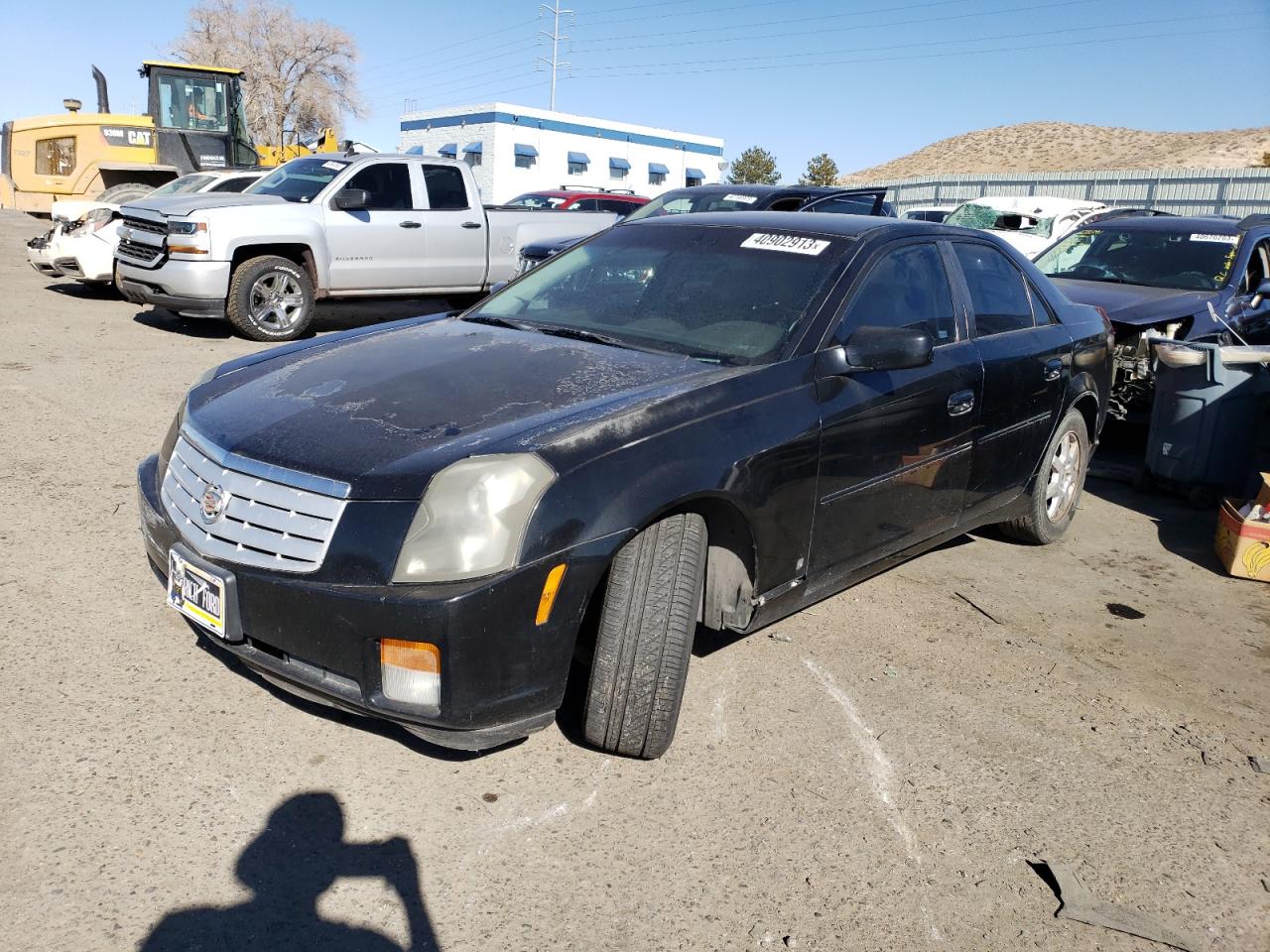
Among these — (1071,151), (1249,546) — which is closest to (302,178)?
(1249,546)

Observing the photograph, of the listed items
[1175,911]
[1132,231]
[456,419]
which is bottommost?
[1175,911]

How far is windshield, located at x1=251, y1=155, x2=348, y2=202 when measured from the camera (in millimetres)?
10641

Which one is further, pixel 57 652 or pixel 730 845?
pixel 57 652

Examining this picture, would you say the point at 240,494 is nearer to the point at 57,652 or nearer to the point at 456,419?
the point at 456,419

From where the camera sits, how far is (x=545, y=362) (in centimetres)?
348

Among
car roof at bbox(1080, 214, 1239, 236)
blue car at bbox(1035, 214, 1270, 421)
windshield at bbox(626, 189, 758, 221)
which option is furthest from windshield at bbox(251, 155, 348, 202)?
car roof at bbox(1080, 214, 1239, 236)

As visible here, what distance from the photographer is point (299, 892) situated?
8.00 ft

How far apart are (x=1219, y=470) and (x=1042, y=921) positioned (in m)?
4.73

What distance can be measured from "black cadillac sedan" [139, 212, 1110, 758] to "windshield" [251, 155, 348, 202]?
706 cm

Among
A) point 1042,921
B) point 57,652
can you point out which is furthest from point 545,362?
point 1042,921

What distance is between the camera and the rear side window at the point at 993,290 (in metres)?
4.46

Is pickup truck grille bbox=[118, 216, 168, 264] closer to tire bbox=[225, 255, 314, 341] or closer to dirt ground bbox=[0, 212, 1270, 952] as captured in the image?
tire bbox=[225, 255, 314, 341]

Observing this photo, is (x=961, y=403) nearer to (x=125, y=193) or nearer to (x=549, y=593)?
(x=549, y=593)

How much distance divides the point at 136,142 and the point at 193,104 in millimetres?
1289
